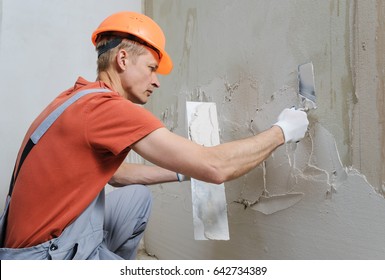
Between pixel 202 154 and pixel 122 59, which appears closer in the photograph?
Result: pixel 202 154

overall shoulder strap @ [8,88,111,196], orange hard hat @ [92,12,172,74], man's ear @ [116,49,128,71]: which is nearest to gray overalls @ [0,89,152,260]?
overall shoulder strap @ [8,88,111,196]

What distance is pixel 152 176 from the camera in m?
1.72

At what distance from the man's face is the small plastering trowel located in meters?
0.56

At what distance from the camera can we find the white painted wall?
2.34 m

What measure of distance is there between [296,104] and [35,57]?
1.78 meters

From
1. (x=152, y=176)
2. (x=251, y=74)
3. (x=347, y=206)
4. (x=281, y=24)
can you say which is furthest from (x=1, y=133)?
(x=347, y=206)

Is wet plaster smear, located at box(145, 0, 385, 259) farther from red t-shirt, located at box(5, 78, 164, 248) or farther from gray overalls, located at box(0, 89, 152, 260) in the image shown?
red t-shirt, located at box(5, 78, 164, 248)

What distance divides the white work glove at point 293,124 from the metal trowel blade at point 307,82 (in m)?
0.06

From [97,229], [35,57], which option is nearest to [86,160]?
[97,229]

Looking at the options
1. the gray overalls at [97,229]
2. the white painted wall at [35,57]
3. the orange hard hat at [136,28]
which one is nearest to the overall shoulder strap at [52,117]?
the gray overalls at [97,229]

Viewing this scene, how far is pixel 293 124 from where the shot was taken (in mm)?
1312

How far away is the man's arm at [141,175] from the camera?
1718 mm

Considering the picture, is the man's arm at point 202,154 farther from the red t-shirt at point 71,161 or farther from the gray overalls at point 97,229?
the gray overalls at point 97,229

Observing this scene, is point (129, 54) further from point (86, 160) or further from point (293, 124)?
point (293, 124)
